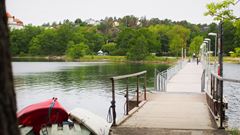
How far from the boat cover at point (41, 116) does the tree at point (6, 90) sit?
14.1 ft

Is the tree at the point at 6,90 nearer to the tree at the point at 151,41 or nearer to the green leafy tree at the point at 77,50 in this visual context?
the tree at the point at 151,41

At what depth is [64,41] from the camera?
15112cm

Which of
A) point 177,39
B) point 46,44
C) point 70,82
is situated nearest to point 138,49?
point 177,39

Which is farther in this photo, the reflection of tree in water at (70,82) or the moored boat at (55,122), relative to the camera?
the reflection of tree in water at (70,82)

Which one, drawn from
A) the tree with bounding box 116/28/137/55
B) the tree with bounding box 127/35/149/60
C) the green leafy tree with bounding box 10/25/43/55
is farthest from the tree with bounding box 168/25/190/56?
the green leafy tree with bounding box 10/25/43/55

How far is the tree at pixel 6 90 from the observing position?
181cm

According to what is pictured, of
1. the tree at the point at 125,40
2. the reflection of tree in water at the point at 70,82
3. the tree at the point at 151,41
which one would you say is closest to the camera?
the reflection of tree in water at the point at 70,82

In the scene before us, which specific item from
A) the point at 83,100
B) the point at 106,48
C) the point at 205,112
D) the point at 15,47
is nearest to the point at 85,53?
the point at 106,48

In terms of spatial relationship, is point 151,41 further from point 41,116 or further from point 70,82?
point 41,116

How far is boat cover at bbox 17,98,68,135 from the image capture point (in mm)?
6168

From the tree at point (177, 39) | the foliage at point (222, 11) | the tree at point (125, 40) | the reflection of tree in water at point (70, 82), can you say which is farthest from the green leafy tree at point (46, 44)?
the foliage at point (222, 11)

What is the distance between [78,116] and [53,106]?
46 cm

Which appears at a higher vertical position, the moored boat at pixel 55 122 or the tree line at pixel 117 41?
the tree line at pixel 117 41

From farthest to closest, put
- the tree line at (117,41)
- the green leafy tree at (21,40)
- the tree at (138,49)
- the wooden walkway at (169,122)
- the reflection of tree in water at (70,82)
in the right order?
the green leafy tree at (21,40) < the tree line at (117,41) < the tree at (138,49) < the reflection of tree in water at (70,82) < the wooden walkway at (169,122)
